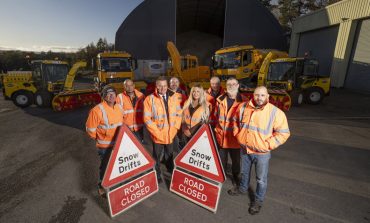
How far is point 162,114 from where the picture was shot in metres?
3.41

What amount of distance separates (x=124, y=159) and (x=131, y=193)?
571mm

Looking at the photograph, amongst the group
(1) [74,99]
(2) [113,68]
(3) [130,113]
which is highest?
(2) [113,68]

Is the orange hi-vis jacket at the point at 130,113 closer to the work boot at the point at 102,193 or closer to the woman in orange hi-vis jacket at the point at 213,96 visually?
the work boot at the point at 102,193

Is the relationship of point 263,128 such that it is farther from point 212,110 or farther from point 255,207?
point 255,207

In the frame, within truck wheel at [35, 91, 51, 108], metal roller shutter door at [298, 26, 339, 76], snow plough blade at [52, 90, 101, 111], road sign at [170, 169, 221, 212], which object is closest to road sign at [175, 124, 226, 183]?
road sign at [170, 169, 221, 212]

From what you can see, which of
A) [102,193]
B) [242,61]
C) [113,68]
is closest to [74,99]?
[113,68]

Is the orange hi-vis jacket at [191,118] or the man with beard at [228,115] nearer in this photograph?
the man with beard at [228,115]

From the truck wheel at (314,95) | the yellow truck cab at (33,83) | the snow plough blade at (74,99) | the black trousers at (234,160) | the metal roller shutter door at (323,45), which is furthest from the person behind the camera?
the metal roller shutter door at (323,45)

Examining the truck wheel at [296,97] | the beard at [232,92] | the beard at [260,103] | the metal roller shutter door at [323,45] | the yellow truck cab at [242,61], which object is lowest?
the truck wheel at [296,97]

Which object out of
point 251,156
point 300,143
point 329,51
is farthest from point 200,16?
point 251,156

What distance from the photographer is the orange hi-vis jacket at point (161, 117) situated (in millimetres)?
3396

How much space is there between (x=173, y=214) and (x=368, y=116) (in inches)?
426

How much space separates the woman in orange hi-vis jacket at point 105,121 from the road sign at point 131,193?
67 cm

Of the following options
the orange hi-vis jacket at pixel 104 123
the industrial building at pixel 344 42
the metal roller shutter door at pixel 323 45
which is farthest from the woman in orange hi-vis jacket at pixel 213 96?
the metal roller shutter door at pixel 323 45
